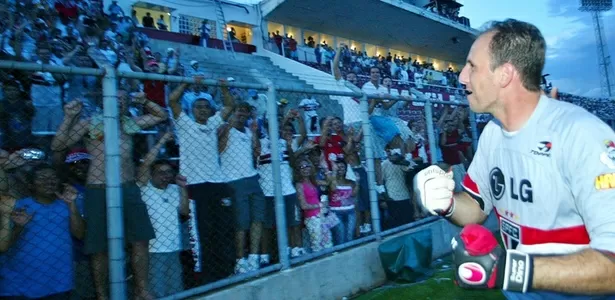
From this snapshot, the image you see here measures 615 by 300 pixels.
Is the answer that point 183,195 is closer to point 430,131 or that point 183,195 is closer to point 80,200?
point 80,200

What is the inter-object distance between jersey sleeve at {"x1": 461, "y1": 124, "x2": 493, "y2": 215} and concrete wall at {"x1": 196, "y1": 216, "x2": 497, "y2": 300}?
89.7 inches

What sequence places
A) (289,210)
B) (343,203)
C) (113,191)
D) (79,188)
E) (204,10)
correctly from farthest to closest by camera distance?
1. (204,10)
2. (343,203)
3. (289,210)
4. (79,188)
5. (113,191)

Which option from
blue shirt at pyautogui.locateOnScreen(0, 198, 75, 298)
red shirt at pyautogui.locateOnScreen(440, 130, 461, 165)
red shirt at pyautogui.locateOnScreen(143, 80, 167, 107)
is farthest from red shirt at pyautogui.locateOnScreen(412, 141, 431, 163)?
blue shirt at pyautogui.locateOnScreen(0, 198, 75, 298)

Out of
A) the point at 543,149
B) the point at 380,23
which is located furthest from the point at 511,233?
the point at 380,23

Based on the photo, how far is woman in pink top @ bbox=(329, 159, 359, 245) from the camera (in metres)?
6.21

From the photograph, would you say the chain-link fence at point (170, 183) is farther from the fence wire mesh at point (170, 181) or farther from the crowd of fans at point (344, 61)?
the crowd of fans at point (344, 61)

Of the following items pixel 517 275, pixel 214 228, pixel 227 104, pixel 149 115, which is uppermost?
pixel 227 104

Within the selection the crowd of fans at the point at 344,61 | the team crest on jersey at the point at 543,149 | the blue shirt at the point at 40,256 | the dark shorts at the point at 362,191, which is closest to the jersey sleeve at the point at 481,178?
the team crest on jersey at the point at 543,149

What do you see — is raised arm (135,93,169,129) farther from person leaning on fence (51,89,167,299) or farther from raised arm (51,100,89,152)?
raised arm (51,100,89,152)

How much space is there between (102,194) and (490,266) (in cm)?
336

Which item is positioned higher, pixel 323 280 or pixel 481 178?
pixel 481 178

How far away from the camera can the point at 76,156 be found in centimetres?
433

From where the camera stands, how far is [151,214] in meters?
4.43

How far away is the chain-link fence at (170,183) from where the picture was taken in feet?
11.9
